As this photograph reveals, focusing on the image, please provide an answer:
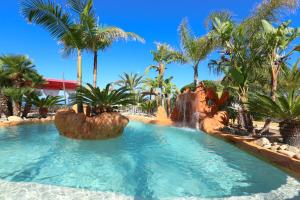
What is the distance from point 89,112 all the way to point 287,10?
9.13m

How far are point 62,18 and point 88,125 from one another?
3769 mm

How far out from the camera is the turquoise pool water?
3.69 meters

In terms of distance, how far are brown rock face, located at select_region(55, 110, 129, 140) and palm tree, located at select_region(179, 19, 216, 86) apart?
8.39 metres

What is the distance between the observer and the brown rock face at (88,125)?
8039 millimetres

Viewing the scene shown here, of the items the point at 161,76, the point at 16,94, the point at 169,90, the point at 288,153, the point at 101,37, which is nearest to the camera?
the point at 288,153

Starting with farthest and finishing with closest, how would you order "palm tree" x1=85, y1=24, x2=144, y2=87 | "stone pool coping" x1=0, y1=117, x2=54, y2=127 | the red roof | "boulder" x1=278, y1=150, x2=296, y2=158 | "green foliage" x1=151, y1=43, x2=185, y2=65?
the red roof → "green foliage" x1=151, y1=43, x2=185, y2=65 → "stone pool coping" x1=0, y1=117, x2=54, y2=127 → "palm tree" x1=85, y1=24, x2=144, y2=87 → "boulder" x1=278, y1=150, x2=296, y2=158

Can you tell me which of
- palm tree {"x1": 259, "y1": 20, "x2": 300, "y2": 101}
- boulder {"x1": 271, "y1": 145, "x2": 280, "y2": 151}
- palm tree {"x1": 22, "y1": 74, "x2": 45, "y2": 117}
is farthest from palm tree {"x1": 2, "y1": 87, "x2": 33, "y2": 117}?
boulder {"x1": 271, "y1": 145, "x2": 280, "y2": 151}

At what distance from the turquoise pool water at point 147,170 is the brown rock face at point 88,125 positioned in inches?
49.8

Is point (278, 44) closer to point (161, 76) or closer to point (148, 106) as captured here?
point (161, 76)

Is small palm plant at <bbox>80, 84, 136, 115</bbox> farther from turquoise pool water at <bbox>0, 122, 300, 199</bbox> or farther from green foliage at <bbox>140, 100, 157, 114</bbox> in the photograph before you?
green foliage at <bbox>140, 100, 157, 114</bbox>

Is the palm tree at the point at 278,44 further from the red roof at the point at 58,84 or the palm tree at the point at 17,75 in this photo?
the red roof at the point at 58,84

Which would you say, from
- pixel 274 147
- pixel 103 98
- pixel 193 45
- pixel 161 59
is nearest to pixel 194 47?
pixel 193 45

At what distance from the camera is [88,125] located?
26.3 ft

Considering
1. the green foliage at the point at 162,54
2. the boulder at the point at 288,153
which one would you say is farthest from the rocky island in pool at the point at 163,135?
the green foliage at the point at 162,54
